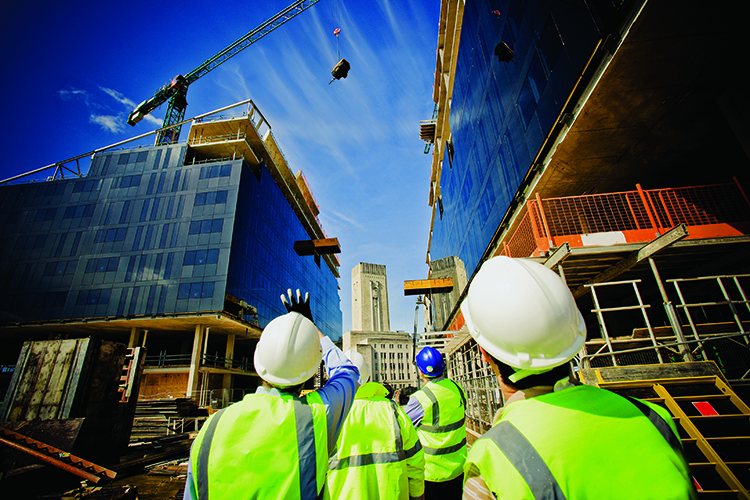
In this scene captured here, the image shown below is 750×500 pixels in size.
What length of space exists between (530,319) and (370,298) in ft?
219

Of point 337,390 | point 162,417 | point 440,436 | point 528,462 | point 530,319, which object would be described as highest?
point 530,319

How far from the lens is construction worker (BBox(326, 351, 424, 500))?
2373 mm

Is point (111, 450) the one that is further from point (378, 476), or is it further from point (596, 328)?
point (596, 328)

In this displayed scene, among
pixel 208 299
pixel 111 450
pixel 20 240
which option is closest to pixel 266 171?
pixel 208 299

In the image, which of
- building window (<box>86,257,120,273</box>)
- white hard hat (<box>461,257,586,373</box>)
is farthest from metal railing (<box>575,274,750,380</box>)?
building window (<box>86,257,120,273</box>)

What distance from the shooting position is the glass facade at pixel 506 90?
284 inches

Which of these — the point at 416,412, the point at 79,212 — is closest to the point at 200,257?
the point at 79,212

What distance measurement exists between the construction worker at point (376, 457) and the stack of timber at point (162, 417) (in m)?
18.1

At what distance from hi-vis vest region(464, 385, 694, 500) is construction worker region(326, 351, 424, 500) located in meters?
1.53

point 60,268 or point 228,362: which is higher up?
point 60,268

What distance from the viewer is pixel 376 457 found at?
2.47 m

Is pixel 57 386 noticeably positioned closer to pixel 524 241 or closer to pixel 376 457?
pixel 376 457

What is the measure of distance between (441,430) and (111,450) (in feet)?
21.0

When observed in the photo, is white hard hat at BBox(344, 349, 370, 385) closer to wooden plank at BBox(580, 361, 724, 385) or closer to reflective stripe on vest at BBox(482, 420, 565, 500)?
reflective stripe on vest at BBox(482, 420, 565, 500)
